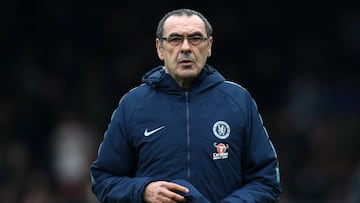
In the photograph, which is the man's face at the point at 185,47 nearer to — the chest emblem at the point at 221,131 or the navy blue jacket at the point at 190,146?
the navy blue jacket at the point at 190,146

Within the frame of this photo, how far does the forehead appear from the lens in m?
6.96

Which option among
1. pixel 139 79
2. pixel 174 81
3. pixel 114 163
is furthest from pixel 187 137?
pixel 139 79

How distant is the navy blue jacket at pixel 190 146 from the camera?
689 cm

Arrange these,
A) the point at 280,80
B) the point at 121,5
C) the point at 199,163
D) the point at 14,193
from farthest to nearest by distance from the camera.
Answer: the point at 121,5, the point at 280,80, the point at 14,193, the point at 199,163

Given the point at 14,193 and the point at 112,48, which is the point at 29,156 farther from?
the point at 112,48

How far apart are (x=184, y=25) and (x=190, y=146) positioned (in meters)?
0.68

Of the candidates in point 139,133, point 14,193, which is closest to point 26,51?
point 14,193

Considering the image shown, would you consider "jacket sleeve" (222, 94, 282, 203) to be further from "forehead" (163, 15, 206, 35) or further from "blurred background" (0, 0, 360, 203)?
"blurred background" (0, 0, 360, 203)

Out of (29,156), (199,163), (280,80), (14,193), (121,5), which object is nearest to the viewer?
(199,163)

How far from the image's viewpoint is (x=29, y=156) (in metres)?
15.6

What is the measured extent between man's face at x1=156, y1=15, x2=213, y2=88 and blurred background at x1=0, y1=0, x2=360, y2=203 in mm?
6657

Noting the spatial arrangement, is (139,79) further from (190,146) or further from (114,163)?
(190,146)

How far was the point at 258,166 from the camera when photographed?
22.9 ft

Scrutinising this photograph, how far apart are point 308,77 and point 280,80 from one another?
608 millimetres
